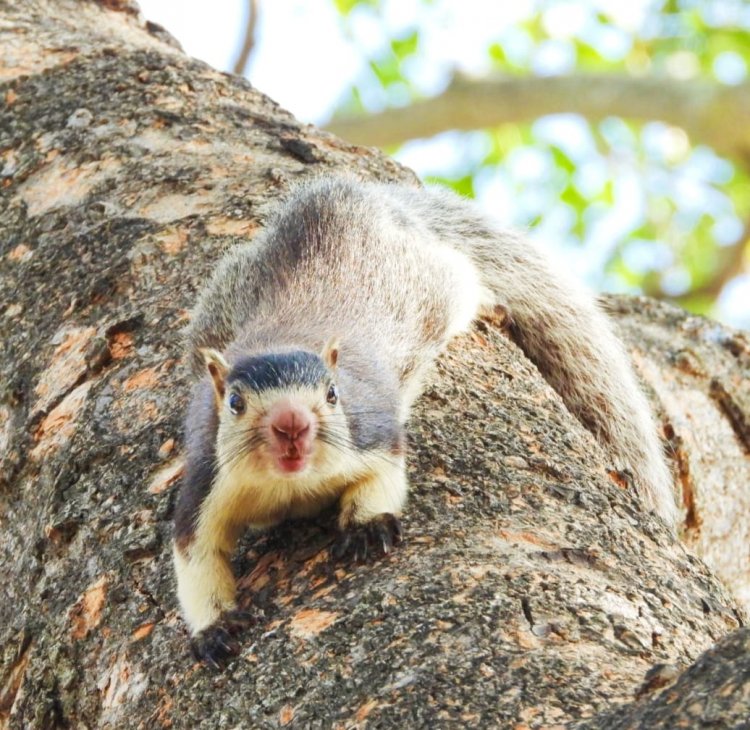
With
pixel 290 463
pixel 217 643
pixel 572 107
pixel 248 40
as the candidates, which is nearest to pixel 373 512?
pixel 290 463

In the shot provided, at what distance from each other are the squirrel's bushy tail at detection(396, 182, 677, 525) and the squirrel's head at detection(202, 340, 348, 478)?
140cm

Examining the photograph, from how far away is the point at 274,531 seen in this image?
143 inches

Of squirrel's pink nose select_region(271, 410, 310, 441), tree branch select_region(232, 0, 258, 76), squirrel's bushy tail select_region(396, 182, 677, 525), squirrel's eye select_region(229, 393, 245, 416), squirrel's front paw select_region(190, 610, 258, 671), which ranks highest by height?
squirrel's pink nose select_region(271, 410, 310, 441)

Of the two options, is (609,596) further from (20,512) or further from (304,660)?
(20,512)

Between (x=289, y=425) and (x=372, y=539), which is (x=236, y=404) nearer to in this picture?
(x=289, y=425)

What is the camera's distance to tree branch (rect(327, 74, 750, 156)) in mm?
9031

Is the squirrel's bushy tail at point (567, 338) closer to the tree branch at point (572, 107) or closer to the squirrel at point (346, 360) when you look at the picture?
the squirrel at point (346, 360)

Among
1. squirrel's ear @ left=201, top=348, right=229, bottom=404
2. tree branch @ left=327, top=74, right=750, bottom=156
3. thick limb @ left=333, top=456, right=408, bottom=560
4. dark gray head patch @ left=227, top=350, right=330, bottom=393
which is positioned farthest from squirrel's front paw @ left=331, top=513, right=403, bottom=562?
tree branch @ left=327, top=74, right=750, bottom=156

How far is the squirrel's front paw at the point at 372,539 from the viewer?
3.17m

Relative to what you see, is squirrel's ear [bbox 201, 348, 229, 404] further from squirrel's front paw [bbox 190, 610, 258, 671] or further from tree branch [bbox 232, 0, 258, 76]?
tree branch [bbox 232, 0, 258, 76]

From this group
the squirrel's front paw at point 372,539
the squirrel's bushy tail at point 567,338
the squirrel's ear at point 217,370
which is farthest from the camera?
the squirrel's bushy tail at point 567,338

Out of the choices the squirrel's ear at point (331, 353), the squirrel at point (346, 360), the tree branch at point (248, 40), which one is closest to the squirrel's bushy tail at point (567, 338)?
the squirrel at point (346, 360)

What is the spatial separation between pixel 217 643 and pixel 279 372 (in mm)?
952

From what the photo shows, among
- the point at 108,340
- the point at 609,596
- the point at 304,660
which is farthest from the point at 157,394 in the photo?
the point at 609,596
